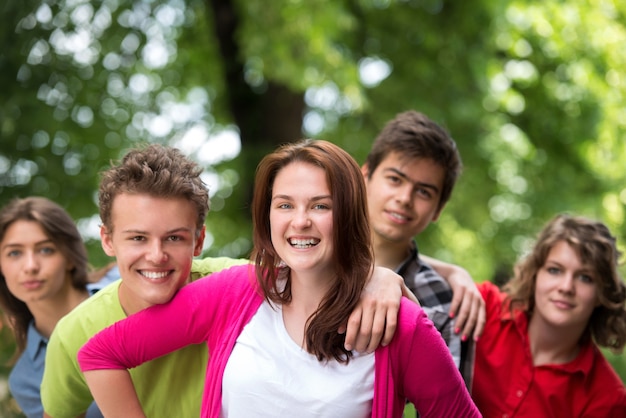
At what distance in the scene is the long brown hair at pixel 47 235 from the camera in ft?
10.4

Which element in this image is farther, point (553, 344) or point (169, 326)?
point (553, 344)

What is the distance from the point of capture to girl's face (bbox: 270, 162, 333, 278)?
2.09m

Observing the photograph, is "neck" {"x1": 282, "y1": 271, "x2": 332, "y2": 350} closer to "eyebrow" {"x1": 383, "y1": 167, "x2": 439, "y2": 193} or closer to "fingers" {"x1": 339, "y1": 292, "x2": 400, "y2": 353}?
"fingers" {"x1": 339, "y1": 292, "x2": 400, "y2": 353}

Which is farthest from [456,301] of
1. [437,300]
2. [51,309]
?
[51,309]

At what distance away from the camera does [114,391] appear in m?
2.33

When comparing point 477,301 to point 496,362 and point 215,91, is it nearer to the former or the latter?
point 496,362

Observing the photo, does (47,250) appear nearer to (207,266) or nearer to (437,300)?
(207,266)

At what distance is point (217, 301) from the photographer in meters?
2.29

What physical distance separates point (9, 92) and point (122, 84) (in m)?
1.20

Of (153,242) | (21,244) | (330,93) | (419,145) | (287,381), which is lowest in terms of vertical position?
(287,381)

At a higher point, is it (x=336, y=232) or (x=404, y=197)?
(x=404, y=197)

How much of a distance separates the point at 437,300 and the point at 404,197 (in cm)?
42

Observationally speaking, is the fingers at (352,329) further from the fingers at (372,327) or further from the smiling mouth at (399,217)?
the smiling mouth at (399,217)

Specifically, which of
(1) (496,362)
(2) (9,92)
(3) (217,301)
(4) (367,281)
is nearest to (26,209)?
(3) (217,301)
